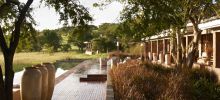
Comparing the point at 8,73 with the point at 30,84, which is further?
the point at 30,84

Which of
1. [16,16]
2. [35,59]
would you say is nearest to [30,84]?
[16,16]

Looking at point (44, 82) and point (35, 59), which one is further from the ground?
point (44, 82)

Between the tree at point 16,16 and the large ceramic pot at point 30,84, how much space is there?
52 cm

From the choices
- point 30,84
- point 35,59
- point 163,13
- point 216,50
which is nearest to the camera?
point 30,84

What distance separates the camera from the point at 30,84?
10.8 meters

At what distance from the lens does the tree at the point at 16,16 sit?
33.3ft

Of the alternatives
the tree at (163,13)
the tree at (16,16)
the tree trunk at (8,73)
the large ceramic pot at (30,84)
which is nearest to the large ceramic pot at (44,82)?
the large ceramic pot at (30,84)

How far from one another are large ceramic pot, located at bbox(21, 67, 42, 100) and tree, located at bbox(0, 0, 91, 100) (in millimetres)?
517

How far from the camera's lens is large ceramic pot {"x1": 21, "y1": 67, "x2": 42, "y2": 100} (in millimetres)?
10820

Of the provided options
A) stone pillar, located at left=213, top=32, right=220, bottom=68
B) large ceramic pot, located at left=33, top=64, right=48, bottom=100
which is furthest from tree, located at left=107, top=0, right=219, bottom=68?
large ceramic pot, located at left=33, top=64, right=48, bottom=100

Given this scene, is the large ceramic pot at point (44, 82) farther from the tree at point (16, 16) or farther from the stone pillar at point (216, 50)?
the stone pillar at point (216, 50)

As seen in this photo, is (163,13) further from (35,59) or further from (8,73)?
(35,59)

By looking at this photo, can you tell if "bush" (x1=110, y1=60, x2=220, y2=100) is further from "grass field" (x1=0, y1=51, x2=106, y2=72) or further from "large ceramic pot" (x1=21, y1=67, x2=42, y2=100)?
"grass field" (x1=0, y1=51, x2=106, y2=72)

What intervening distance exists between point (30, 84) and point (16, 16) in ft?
6.15
